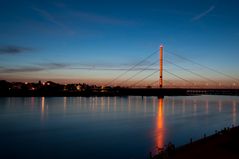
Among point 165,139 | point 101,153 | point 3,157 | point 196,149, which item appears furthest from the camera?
point 165,139

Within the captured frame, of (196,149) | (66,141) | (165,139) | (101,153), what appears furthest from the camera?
(165,139)

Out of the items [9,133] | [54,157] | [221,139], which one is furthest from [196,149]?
[9,133]

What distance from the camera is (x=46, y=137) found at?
2141 centimetres

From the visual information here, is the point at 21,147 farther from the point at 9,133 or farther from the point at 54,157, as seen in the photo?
the point at 9,133

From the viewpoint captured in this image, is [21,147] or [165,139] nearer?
[21,147]

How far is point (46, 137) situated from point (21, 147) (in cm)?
409

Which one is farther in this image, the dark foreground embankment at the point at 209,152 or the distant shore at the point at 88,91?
the distant shore at the point at 88,91

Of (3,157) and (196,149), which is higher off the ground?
(196,149)

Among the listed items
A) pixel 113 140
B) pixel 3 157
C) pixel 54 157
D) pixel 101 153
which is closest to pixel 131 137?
pixel 113 140

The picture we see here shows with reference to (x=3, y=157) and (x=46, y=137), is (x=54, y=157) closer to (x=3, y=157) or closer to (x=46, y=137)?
(x=3, y=157)

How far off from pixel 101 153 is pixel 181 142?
6.77 meters

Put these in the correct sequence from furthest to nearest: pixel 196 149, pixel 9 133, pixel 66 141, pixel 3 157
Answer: pixel 9 133 < pixel 66 141 < pixel 3 157 < pixel 196 149

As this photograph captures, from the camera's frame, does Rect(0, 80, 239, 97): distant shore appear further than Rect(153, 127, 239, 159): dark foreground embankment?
Yes

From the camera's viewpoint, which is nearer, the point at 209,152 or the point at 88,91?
the point at 209,152
